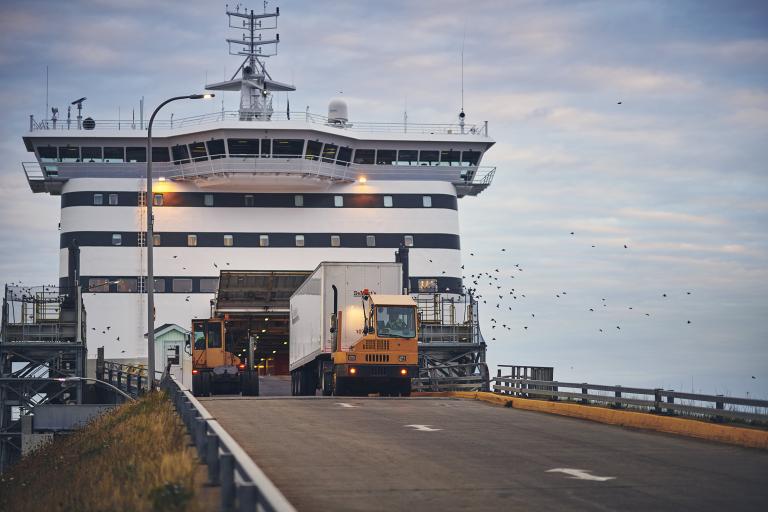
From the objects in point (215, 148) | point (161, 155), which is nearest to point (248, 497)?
point (215, 148)

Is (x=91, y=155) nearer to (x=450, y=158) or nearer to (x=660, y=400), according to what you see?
(x=450, y=158)

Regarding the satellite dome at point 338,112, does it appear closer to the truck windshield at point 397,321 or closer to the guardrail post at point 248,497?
the truck windshield at point 397,321

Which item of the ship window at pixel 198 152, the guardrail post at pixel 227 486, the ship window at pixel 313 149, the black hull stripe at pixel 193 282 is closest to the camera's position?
the guardrail post at pixel 227 486

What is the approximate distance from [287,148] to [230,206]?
4302 mm

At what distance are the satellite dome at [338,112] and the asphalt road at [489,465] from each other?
3975 centimetres

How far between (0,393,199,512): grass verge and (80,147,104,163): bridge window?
36.8 m

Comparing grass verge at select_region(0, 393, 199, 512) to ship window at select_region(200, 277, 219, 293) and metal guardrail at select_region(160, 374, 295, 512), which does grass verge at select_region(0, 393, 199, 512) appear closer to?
metal guardrail at select_region(160, 374, 295, 512)

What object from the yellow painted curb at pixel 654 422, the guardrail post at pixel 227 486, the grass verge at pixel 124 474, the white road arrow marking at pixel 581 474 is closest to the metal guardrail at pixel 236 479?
the guardrail post at pixel 227 486

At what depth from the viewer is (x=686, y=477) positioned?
14.0 metres

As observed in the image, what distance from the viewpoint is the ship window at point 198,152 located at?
58969 mm

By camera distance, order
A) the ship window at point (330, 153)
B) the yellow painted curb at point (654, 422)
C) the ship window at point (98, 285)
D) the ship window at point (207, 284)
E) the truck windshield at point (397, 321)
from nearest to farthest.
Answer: the yellow painted curb at point (654, 422) < the truck windshield at point (397, 321) < the ship window at point (98, 285) < the ship window at point (207, 284) < the ship window at point (330, 153)

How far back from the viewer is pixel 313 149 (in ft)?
195

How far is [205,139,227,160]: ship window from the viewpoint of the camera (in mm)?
58616

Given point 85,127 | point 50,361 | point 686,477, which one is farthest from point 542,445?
point 85,127
